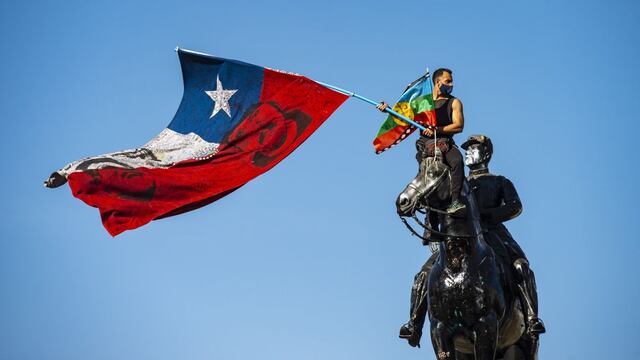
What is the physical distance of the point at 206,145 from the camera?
56.2ft

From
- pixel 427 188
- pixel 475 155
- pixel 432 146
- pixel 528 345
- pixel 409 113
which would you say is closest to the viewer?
pixel 427 188

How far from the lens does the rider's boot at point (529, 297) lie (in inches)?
661

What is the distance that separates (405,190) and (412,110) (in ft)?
5.80

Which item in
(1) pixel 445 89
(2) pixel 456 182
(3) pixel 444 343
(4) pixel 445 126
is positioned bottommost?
(3) pixel 444 343

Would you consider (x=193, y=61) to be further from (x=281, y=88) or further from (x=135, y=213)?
Answer: (x=135, y=213)

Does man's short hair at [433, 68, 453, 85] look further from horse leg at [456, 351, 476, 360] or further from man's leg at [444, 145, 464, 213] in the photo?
horse leg at [456, 351, 476, 360]

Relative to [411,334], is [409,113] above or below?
above

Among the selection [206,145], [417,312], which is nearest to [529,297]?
[417,312]

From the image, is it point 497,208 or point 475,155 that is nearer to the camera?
point 497,208

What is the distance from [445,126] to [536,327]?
3860mm

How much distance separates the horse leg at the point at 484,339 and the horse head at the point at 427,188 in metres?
2.12

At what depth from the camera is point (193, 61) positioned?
57.4 feet

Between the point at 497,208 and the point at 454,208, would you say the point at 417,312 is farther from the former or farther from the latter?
the point at 454,208

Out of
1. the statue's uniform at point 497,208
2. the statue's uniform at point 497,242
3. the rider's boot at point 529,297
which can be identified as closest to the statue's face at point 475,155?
the statue's uniform at point 497,208
